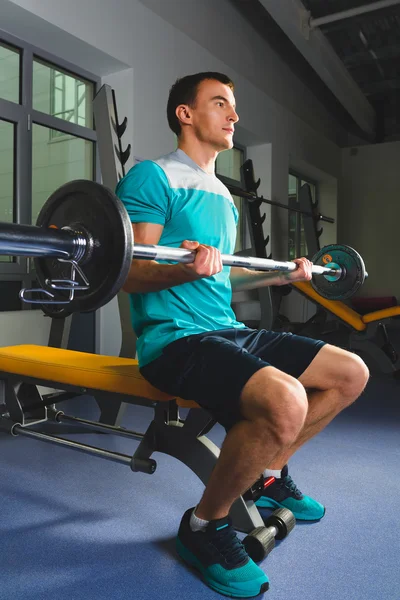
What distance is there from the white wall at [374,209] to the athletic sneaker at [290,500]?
284 inches

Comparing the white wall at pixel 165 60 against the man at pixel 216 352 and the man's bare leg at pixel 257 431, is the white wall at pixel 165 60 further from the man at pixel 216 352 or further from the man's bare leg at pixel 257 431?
the man's bare leg at pixel 257 431

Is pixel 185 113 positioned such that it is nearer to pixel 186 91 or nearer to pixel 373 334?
pixel 186 91

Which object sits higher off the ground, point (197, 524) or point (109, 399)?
point (109, 399)

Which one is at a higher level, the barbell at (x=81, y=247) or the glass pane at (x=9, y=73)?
the glass pane at (x=9, y=73)

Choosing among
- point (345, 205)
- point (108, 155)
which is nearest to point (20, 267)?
point (108, 155)

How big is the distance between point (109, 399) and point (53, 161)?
2.49m

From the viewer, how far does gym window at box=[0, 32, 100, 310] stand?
331cm

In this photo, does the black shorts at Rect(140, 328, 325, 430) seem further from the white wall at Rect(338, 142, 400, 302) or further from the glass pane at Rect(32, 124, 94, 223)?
the white wall at Rect(338, 142, 400, 302)

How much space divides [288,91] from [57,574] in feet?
20.8

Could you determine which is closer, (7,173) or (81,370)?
(81,370)

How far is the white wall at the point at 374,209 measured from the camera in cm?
830

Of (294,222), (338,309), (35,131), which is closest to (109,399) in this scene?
(35,131)

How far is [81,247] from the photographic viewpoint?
1.08 metres

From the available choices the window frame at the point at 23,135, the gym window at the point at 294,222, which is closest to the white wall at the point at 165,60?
the window frame at the point at 23,135
